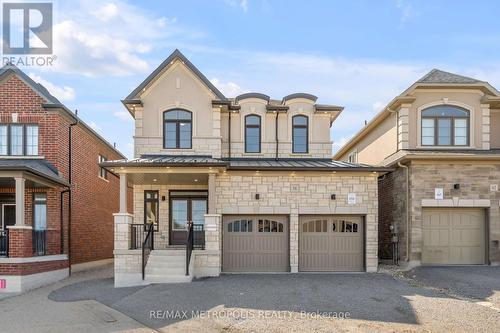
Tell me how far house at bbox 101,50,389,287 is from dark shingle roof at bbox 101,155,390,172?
0.04 metres

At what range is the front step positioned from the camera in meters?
12.5

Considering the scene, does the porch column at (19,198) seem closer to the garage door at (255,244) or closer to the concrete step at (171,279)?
the concrete step at (171,279)

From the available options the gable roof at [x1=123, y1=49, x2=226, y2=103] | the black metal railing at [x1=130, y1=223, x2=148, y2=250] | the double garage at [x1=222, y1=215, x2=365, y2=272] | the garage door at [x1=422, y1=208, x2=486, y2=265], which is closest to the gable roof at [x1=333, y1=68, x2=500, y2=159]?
the garage door at [x1=422, y1=208, x2=486, y2=265]

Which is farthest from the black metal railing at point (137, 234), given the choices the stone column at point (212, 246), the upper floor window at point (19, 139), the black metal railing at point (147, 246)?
the upper floor window at point (19, 139)

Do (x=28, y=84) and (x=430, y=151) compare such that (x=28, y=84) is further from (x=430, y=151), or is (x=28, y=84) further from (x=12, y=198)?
(x=430, y=151)

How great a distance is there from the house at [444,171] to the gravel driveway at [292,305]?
135 inches

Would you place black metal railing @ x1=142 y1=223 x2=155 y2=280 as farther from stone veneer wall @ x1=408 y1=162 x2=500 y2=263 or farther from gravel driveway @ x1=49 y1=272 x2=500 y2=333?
stone veneer wall @ x1=408 y1=162 x2=500 y2=263

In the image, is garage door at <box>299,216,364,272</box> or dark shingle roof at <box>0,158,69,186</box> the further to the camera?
garage door at <box>299,216,364,272</box>

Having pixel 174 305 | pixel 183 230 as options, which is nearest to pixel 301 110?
pixel 183 230

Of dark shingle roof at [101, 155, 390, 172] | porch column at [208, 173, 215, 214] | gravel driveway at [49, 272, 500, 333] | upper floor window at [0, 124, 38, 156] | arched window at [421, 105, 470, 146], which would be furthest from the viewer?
arched window at [421, 105, 470, 146]

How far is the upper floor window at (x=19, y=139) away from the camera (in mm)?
15180

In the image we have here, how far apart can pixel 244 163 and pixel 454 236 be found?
813 centimetres

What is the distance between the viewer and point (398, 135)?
53.8ft

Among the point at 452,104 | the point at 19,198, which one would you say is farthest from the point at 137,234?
the point at 452,104
